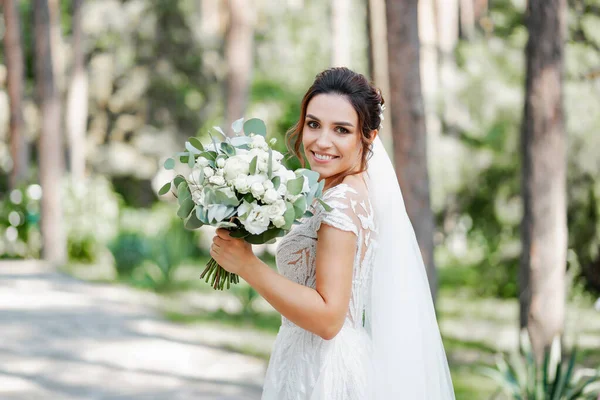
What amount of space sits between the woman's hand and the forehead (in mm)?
524

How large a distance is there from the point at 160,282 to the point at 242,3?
587cm

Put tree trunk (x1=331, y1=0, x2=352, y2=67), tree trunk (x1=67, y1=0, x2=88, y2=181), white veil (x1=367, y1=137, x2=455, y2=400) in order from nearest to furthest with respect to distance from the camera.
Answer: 1. white veil (x1=367, y1=137, x2=455, y2=400)
2. tree trunk (x1=331, y1=0, x2=352, y2=67)
3. tree trunk (x1=67, y1=0, x2=88, y2=181)

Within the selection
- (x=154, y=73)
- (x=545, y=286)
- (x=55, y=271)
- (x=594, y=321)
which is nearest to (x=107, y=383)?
(x=545, y=286)

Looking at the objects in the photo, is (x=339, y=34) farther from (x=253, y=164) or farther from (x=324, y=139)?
(x=253, y=164)

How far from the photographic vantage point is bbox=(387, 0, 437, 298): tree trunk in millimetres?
7641

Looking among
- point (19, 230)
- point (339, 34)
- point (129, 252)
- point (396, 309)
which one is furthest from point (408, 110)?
point (19, 230)

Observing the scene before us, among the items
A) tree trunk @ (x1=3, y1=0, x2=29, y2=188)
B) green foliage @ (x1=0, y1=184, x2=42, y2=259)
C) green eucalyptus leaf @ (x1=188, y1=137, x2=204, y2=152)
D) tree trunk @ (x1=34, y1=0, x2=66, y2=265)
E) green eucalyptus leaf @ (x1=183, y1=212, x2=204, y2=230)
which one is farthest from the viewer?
tree trunk @ (x1=3, y1=0, x2=29, y2=188)

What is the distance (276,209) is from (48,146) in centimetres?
1719

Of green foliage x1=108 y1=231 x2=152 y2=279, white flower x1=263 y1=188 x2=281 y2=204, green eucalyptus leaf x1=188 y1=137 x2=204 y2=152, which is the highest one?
green eucalyptus leaf x1=188 y1=137 x2=204 y2=152

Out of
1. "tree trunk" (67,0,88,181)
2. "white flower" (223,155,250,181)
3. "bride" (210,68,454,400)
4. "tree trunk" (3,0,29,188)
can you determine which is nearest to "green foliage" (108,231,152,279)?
"tree trunk" (3,0,29,188)

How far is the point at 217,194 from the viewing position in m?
2.60

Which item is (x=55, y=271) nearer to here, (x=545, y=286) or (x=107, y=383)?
(x=107, y=383)

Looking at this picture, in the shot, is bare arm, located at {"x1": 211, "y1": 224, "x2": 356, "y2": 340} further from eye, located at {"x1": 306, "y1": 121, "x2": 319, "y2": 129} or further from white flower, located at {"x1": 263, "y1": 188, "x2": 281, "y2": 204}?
eye, located at {"x1": 306, "y1": 121, "x2": 319, "y2": 129}

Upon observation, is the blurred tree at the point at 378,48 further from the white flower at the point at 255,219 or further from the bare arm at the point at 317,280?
the white flower at the point at 255,219
